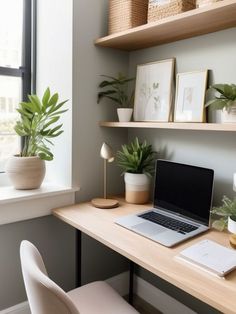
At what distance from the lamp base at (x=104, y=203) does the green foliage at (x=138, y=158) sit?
0.23 m

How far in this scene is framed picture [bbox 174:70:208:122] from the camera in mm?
1609

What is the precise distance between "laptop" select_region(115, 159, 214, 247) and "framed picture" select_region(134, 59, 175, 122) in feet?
1.07

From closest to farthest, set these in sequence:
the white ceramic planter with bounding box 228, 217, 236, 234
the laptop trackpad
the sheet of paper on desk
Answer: the sheet of paper on desk → the white ceramic planter with bounding box 228, 217, 236, 234 → the laptop trackpad

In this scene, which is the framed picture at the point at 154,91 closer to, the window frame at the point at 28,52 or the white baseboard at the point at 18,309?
the window frame at the point at 28,52

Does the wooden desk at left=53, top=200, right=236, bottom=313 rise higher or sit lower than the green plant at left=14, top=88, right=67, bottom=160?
lower

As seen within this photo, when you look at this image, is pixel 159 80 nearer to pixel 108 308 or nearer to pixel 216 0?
pixel 216 0

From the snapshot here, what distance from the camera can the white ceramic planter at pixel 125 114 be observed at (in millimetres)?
1909

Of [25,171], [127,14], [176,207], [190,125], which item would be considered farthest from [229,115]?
[25,171]

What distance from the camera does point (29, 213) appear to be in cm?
174

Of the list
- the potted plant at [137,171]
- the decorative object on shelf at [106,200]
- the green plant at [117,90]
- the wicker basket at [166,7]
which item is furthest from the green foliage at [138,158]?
the wicker basket at [166,7]

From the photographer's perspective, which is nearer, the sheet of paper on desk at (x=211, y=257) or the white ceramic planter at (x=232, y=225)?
the sheet of paper on desk at (x=211, y=257)

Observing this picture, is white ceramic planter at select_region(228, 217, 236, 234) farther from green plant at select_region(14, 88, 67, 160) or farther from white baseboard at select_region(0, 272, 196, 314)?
green plant at select_region(14, 88, 67, 160)

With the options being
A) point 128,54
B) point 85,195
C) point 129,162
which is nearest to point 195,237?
point 129,162

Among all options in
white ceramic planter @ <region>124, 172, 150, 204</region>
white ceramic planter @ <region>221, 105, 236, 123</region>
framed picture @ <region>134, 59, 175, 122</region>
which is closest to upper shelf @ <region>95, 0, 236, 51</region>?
framed picture @ <region>134, 59, 175, 122</region>
